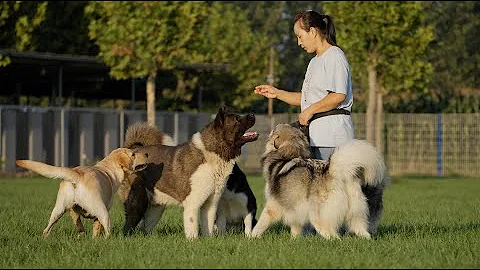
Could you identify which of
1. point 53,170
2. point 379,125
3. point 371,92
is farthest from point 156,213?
point 379,125

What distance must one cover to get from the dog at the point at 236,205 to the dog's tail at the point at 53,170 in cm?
235

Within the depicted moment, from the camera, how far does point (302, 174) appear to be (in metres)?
10.1

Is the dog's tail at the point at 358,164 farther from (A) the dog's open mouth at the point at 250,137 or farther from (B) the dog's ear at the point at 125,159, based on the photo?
(B) the dog's ear at the point at 125,159

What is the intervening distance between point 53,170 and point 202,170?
182 centimetres

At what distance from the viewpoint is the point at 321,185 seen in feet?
32.7

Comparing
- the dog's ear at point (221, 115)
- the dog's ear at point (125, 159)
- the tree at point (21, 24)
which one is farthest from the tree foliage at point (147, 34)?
the dog's ear at point (221, 115)

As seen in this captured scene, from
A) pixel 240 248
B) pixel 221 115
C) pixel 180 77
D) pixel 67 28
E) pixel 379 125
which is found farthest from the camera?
pixel 67 28

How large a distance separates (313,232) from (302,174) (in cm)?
115

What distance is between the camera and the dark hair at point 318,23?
408 inches

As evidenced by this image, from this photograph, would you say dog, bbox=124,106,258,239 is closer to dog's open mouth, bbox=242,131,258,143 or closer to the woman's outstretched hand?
dog's open mouth, bbox=242,131,258,143

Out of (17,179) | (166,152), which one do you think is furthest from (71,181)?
(17,179)

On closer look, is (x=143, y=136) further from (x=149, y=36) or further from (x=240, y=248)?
(x=149, y=36)

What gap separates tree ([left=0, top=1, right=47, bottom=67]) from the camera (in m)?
32.8

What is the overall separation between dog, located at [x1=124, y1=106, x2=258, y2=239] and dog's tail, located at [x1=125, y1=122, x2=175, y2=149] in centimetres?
84
